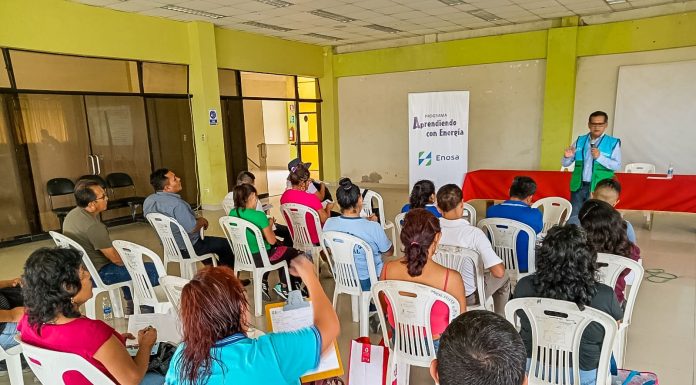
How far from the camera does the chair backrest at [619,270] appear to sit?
205 cm

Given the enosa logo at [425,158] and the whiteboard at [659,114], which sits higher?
the whiteboard at [659,114]

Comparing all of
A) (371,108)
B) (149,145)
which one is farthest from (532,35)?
(149,145)

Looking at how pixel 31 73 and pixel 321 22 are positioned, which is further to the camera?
pixel 321 22

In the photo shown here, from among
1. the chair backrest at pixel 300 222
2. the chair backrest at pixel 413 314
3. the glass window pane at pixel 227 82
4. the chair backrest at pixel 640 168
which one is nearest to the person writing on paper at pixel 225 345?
the chair backrest at pixel 413 314

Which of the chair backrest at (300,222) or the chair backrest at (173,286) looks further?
the chair backrest at (300,222)

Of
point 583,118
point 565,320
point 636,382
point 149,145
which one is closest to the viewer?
point 565,320

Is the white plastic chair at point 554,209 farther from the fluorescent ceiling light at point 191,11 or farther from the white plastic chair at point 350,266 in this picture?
the fluorescent ceiling light at point 191,11

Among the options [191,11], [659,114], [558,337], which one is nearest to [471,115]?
[659,114]

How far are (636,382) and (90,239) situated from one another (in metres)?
3.31

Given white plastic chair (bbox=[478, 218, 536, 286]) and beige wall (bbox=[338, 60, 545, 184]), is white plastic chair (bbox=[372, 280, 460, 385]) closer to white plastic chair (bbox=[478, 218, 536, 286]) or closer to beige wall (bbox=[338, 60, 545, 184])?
white plastic chair (bbox=[478, 218, 536, 286])

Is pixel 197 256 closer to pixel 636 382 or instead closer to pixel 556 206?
pixel 636 382

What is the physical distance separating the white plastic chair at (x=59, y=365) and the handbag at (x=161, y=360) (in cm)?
28

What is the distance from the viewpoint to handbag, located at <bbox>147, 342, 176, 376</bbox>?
1.76 m

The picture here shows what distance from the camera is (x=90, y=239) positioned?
118 inches
